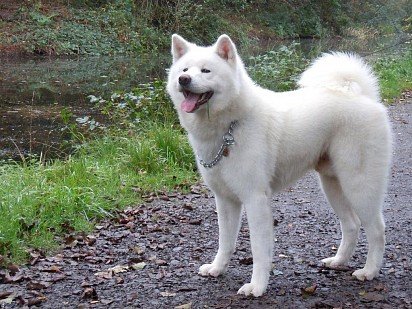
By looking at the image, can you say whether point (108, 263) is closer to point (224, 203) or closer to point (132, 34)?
point (224, 203)

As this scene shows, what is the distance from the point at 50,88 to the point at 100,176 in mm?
8294

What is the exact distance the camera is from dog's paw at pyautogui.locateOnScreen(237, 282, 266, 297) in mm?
3822

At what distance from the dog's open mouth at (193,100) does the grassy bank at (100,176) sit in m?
1.77

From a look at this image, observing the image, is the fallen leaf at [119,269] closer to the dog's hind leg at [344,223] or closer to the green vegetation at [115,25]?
the dog's hind leg at [344,223]

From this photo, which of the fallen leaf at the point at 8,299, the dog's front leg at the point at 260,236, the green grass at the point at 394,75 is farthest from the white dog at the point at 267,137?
the green grass at the point at 394,75

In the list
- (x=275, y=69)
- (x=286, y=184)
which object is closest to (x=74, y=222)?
(x=286, y=184)

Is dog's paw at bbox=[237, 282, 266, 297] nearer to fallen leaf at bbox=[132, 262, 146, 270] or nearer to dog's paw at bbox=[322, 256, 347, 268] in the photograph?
dog's paw at bbox=[322, 256, 347, 268]

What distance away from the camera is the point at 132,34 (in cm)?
2330

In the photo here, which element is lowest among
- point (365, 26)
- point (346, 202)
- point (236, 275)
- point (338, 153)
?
point (365, 26)

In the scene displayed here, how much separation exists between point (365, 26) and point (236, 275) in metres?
35.5

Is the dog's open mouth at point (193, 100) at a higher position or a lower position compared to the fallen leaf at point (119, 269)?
higher

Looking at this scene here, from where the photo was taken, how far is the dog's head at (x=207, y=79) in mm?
3676

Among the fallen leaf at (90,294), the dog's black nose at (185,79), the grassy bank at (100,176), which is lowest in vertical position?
the grassy bank at (100,176)

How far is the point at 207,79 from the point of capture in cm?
371
